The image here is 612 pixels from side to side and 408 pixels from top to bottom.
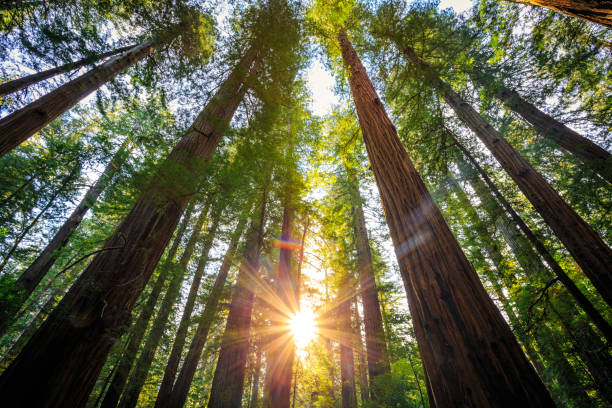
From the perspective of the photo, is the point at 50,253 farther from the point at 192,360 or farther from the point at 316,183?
the point at 316,183

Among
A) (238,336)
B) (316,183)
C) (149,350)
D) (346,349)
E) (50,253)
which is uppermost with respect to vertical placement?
(316,183)

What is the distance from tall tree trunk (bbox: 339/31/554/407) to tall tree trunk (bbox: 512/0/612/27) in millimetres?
1731

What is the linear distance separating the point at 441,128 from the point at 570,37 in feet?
10.8

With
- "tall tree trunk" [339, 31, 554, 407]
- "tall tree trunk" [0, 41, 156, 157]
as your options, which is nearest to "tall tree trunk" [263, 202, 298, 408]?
"tall tree trunk" [339, 31, 554, 407]

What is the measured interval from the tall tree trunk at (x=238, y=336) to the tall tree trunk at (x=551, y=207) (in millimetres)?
5720

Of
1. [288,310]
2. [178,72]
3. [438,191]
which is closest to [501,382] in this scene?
[288,310]

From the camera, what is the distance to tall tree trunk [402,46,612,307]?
10.7 ft

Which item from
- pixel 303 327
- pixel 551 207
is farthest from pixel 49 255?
pixel 551 207

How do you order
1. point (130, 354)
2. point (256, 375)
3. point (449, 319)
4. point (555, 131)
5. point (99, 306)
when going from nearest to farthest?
point (449, 319) < point (99, 306) < point (555, 131) < point (130, 354) < point (256, 375)

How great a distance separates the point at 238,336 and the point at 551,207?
756cm

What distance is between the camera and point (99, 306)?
204 centimetres

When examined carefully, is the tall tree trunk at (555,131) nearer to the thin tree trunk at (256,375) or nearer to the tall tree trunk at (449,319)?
the tall tree trunk at (449,319)

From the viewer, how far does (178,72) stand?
16.7ft

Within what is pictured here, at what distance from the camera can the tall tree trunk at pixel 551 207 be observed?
3.26 meters
